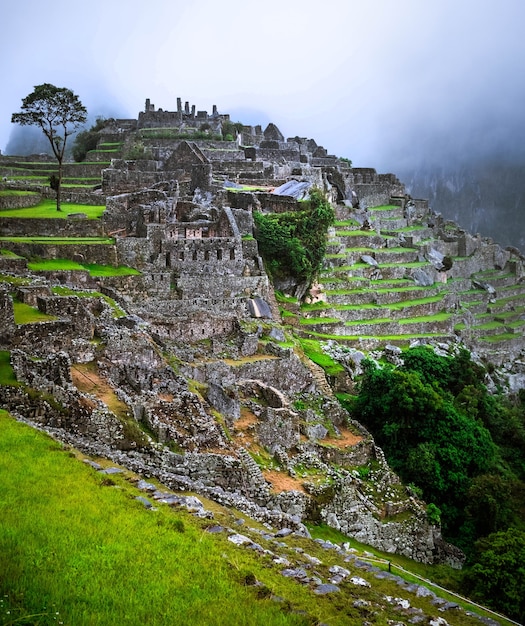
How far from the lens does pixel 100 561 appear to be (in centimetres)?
852

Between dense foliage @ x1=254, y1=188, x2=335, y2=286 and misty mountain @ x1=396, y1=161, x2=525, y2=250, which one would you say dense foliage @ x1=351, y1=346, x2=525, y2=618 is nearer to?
dense foliage @ x1=254, y1=188, x2=335, y2=286

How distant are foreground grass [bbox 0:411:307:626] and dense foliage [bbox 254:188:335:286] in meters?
23.7

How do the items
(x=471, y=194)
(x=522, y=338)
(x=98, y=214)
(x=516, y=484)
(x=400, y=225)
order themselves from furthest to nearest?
(x=471, y=194) < (x=400, y=225) < (x=522, y=338) < (x=98, y=214) < (x=516, y=484)

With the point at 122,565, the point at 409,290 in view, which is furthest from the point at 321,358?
the point at 122,565

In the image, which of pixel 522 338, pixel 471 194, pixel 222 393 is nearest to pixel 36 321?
pixel 222 393

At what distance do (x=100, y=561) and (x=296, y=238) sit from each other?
27138mm

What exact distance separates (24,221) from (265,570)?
A: 79.3 feet

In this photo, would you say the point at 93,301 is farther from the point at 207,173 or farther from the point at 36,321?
the point at 207,173

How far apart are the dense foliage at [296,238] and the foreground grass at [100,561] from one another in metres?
23.7

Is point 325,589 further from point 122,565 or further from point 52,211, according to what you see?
point 52,211

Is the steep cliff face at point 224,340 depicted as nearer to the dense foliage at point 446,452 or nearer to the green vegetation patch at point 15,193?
the dense foliage at point 446,452

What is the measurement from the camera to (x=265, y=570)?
979 cm

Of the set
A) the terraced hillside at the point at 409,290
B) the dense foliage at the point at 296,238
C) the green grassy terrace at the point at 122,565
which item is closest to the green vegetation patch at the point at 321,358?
the terraced hillside at the point at 409,290

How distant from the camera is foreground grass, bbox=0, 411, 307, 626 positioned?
7.54 meters
